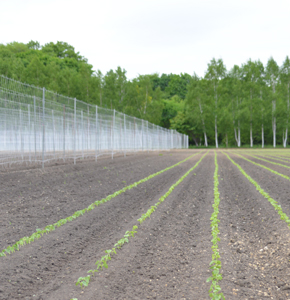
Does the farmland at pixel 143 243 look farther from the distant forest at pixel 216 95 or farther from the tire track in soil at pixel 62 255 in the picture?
the distant forest at pixel 216 95

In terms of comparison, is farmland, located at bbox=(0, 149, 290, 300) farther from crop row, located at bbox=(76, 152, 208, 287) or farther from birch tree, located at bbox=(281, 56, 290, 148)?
birch tree, located at bbox=(281, 56, 290, 148)

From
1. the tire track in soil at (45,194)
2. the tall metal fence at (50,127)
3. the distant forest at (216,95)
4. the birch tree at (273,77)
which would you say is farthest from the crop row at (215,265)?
the birch tree at (273,77)

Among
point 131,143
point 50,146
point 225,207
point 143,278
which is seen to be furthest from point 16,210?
point 131,143

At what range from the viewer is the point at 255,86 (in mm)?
51188

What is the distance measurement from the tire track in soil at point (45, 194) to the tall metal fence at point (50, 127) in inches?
80.5

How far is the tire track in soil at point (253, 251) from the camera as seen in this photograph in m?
3.02

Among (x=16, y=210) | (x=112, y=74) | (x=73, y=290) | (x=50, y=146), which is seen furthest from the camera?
(x=112, y=74)

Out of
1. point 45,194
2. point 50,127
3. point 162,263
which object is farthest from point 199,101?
point 162,263

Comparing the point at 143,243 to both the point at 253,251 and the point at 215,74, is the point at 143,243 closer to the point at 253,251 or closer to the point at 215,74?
the point at 253,251

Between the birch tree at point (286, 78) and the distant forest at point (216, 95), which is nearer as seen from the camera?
the distant forest at point (216, 95)

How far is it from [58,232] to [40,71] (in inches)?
1477

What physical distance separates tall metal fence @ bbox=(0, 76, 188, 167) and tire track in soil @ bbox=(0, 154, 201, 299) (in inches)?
249

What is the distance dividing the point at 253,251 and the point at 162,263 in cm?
129

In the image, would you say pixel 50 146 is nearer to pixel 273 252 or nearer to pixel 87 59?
pixel 273 252
